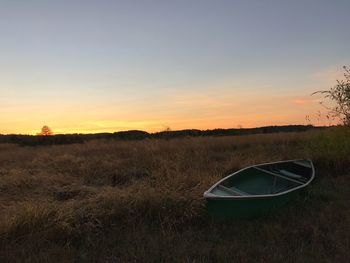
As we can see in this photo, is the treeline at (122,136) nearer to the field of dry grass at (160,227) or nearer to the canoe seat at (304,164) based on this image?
the canoe seat at (304,164)

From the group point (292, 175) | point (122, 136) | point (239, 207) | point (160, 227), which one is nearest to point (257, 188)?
point (292, 175)

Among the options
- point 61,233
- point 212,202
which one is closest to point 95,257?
point 61,233

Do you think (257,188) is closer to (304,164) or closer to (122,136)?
(304,164)

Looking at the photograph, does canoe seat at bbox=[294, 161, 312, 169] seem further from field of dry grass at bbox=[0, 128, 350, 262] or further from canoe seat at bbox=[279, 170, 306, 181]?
field of dry grass at bbox=[0, 128, 350, 262]

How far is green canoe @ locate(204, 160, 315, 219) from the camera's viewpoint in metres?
7.12

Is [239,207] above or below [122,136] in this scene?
below

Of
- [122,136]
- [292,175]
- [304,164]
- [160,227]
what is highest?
[122,136]

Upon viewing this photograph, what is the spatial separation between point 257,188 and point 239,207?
9.45ft

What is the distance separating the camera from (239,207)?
7.20 metres

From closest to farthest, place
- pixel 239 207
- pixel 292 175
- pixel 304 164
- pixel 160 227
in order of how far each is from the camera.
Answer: pixel 160 227 → pixel 239 207 → pixel 292 175 → pixel 304 164

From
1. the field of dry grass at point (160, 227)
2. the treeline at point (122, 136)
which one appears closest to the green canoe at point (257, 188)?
the field of dry grass at point (160, 227)

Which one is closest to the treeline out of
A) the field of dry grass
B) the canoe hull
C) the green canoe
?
the green canoe

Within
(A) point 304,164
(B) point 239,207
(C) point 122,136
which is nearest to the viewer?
(B) point 239,207

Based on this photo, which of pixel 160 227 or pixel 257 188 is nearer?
pixel 160 227
